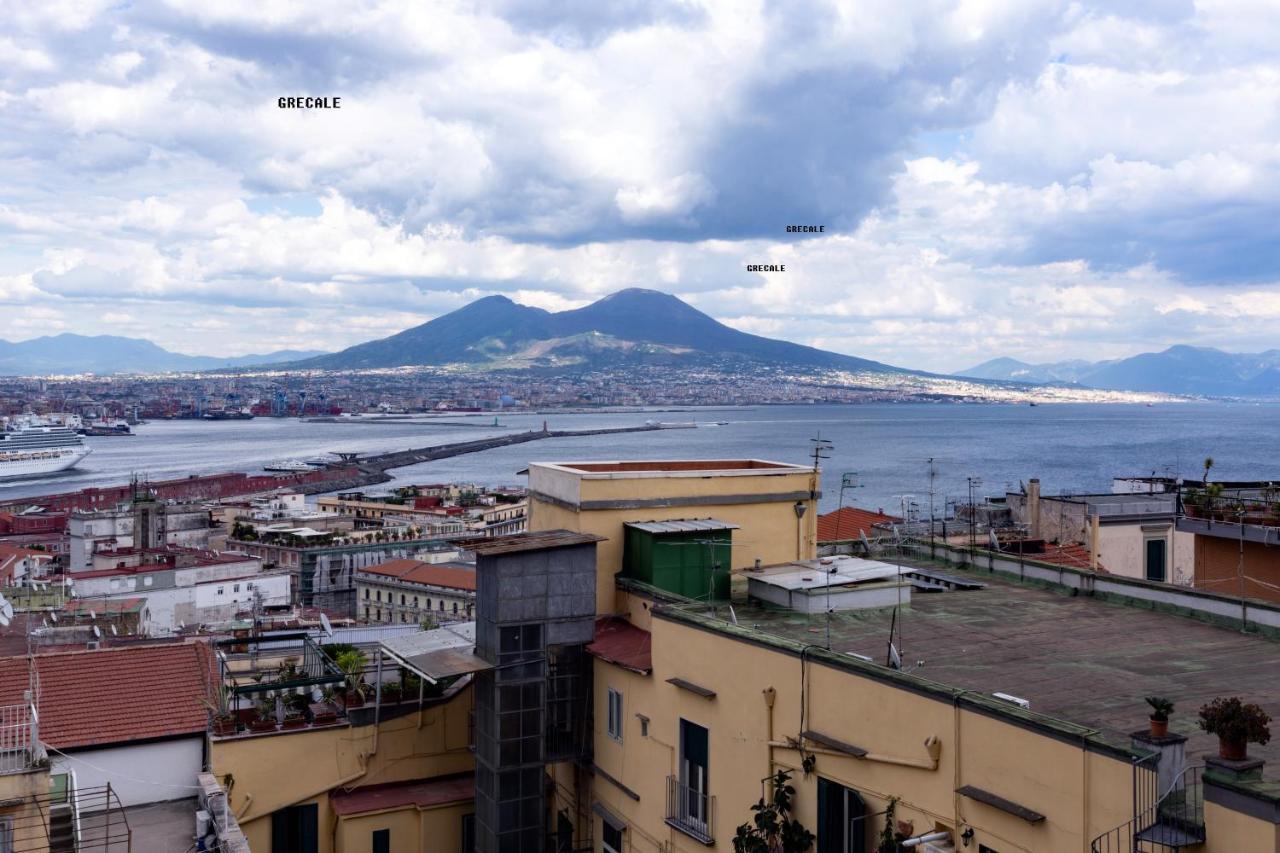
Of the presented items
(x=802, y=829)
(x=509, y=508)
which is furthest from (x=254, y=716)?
(x=509, y=508)

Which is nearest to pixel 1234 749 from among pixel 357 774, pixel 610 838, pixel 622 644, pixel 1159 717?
pixel 1159 717

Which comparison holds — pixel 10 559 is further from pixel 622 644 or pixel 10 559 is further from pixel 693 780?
pixel 693 780

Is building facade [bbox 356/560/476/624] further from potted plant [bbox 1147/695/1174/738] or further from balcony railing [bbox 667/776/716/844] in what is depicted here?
potted plant [bbox 1147/695/1174/738]

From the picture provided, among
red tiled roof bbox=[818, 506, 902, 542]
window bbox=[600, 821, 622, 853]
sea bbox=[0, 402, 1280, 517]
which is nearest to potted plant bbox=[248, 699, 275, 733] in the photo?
window bbox=[600, 821, 622, 853]

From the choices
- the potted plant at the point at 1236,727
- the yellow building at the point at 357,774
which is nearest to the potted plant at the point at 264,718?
the yellow building at the point at 357,774

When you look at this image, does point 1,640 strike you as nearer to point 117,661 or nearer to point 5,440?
point 117,661

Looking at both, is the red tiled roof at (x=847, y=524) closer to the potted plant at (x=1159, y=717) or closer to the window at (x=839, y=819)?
the window at (x=839, y=819)
